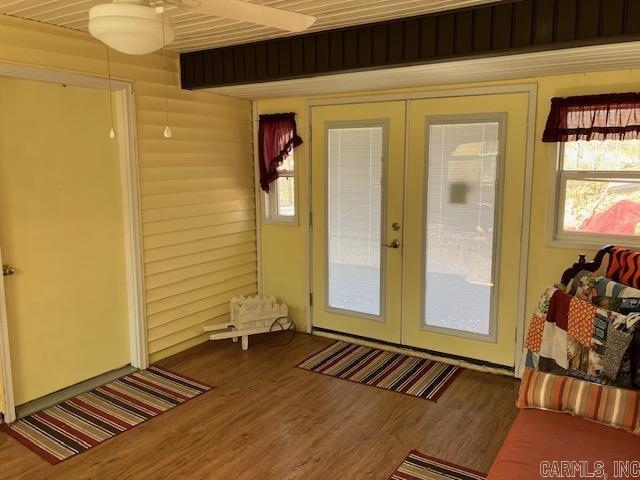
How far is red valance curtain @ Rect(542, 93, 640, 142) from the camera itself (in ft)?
10.1

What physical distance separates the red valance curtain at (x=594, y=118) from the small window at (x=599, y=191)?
116 mm

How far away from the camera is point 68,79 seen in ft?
10.5

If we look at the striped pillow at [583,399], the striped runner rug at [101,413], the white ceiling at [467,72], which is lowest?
Result: the striped runner rug at [101,413]

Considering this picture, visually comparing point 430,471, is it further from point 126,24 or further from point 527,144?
point 126,24

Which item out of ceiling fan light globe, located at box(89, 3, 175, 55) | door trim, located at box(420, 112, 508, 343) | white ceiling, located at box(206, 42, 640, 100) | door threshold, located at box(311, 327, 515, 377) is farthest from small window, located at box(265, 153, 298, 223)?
ceiling fan light globe, located at box(89, 3, 175, 55)

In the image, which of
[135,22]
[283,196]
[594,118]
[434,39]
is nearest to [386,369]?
[283,196]

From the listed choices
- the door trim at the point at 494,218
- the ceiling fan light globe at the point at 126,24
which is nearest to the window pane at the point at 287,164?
the door trim at the point at 494,218

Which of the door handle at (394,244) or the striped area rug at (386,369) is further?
the door handle at (394,244)

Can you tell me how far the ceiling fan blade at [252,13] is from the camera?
67.6 inches

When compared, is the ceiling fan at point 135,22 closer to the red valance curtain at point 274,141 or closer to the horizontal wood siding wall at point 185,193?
the horizontal wood siding wall at point 185,193

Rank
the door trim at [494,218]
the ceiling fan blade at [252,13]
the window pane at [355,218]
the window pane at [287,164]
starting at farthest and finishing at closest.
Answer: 1. the window pane at [287,164]
2. the window pane at [355,218]
3. the door trim at [494,218]
4. the ceiling fan blade at [252,13]

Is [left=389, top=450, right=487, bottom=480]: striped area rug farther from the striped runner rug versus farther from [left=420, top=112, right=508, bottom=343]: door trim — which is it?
the striped runner rug

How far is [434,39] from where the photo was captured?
2.76 metres

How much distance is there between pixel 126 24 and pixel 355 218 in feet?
9.73
